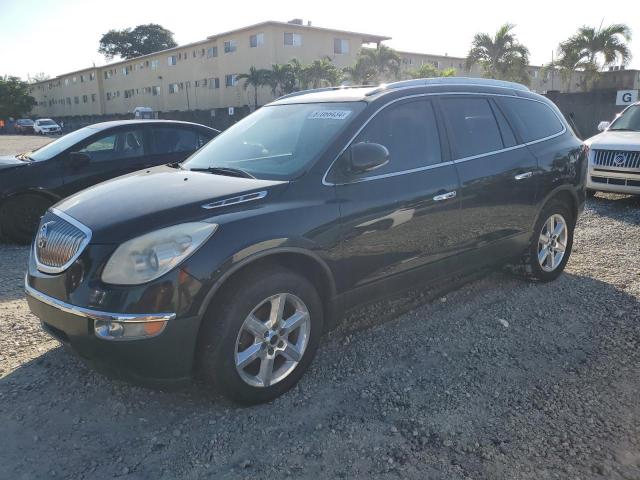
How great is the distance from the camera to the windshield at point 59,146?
6767mm

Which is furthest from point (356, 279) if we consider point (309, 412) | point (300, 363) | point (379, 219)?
point (309, 412)

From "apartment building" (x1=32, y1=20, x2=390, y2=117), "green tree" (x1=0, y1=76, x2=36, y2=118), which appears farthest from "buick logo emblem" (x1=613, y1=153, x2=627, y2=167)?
"green tree" (x1=0, y1=76, x2=36, y2=118)

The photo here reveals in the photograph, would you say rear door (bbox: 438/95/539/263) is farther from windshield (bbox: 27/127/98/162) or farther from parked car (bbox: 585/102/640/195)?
windshield (bbox: 27/127/98/162)

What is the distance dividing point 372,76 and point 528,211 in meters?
36.4

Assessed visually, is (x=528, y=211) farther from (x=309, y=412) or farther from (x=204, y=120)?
(x=204, y=120)

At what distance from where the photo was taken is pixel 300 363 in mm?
→ 3193

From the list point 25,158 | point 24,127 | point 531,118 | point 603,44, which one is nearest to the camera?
point 531,118

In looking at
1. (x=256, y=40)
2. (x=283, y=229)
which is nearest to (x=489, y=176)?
(x=283, y=229)

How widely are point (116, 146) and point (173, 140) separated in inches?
31.8

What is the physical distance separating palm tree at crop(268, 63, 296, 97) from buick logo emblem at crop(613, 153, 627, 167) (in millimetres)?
33076

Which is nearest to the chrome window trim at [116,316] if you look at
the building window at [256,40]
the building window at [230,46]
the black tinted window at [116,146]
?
the black tinted window at [116,146]

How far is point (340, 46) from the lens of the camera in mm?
46906

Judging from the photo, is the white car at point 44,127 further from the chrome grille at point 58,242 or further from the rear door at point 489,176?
the rear door at point 489,176

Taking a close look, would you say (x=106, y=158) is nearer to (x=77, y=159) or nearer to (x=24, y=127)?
(x=77, y=159)
